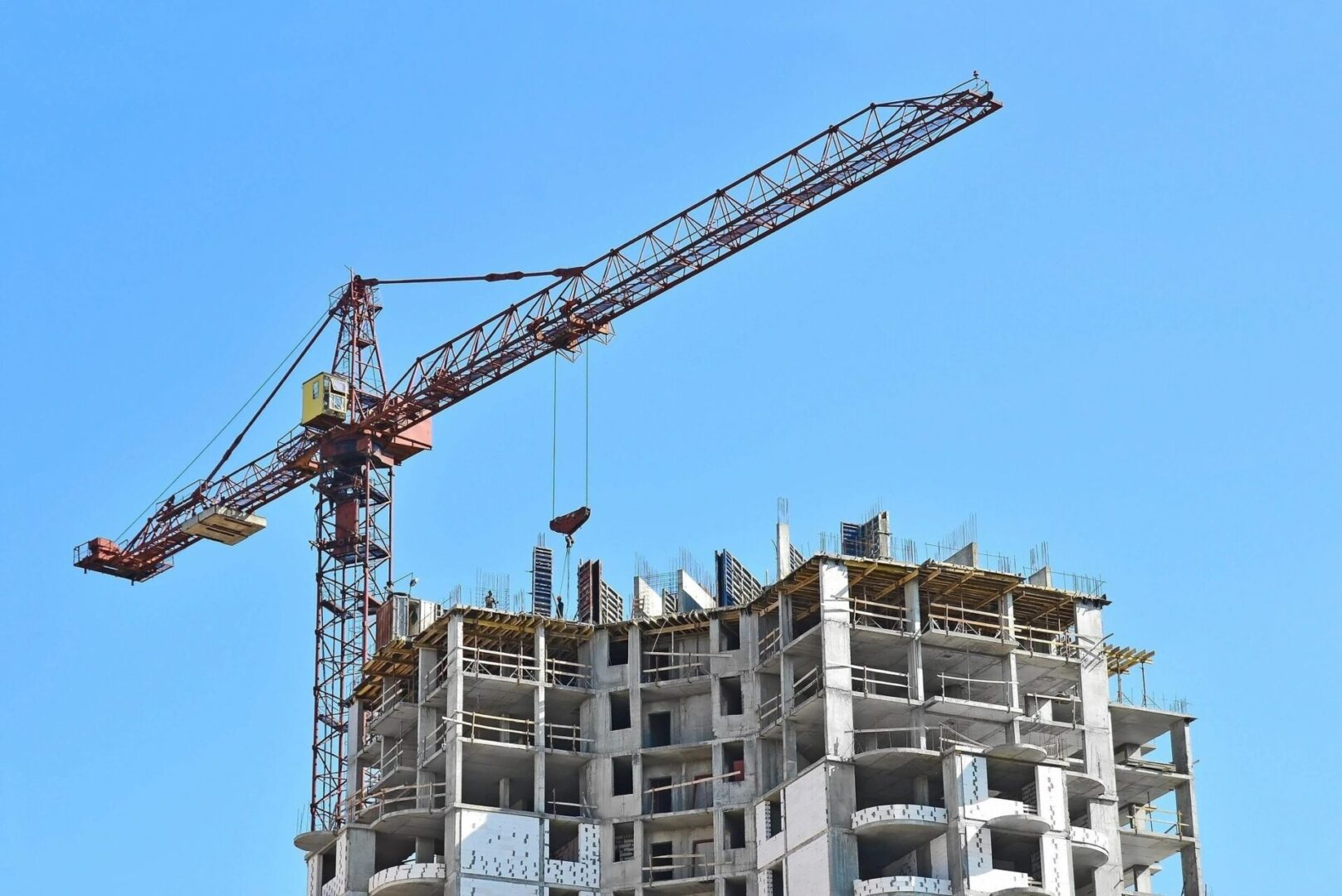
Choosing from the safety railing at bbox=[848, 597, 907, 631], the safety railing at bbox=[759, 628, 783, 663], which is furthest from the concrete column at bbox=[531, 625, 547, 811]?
the safety railing at bbox=[848, 597, 907, 631]

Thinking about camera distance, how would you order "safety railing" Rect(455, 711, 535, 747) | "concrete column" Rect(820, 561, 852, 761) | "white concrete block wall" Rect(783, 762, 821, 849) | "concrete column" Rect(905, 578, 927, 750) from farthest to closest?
"safety railing" Rect(455, 711, 535, 747) → "concrete column" Rect(905, 578, 927, 750) → "concrete column" Rect(820, 561, 852, 761) → "white concrete block wall" Rect(783, 762, 821, 849)

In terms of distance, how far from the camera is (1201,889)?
131 meters

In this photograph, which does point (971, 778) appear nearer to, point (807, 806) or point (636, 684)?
point (807, 806)

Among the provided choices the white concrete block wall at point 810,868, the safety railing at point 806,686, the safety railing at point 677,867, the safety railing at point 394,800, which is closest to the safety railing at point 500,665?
the safety railing at point 394,800

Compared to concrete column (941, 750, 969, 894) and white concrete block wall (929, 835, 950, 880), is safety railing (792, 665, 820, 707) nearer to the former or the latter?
Result: concrete column (941, 750, 969, 894)

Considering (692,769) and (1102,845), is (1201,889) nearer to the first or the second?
(1102,845)

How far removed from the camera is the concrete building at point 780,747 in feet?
382

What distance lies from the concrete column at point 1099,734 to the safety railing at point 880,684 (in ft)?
33.2

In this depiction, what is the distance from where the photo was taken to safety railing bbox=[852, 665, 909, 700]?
120 m

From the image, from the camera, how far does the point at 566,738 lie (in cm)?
12681

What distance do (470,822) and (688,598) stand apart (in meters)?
16.4

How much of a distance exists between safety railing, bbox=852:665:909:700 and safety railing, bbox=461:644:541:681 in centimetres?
1588

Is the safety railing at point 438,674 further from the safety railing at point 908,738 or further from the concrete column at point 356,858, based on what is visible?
the safety railing at point 908,738

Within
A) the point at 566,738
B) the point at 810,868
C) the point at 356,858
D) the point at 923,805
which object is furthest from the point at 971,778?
the point at 356,858
